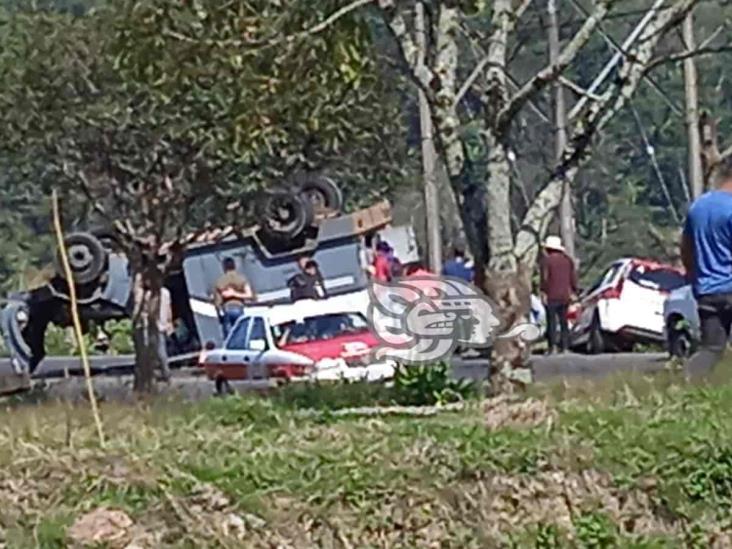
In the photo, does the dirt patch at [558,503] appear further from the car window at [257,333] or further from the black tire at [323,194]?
the black tire at [323,194]

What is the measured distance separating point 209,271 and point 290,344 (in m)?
9.09

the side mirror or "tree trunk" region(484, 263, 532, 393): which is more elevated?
"tree trunk" region(484, 263, 532, 393)

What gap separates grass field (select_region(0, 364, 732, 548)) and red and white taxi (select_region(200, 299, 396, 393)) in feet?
37.3

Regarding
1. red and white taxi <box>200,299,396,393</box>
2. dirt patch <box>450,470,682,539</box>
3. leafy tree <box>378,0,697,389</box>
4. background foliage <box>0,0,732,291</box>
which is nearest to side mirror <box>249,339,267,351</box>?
red and white taxi <box>200,299,396,393</box>

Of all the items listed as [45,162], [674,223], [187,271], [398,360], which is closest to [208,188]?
[45,162]

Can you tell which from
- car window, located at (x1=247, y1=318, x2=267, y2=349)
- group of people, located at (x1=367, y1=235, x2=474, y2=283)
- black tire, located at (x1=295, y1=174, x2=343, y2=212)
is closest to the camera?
car window, located at (x1=247, y1=318, x2=267, y2=349)

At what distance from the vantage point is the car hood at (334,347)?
21.9 metres

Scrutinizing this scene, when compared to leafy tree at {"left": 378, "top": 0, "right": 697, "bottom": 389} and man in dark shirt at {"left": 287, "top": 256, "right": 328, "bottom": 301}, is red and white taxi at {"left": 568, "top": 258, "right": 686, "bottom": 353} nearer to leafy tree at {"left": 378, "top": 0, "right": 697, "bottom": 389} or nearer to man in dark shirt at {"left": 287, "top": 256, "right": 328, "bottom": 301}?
man in dark shirt at {"left": 287, "top": 256, "right": 328, "bottom": 301}

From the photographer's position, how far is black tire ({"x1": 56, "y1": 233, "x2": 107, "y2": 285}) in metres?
28.5

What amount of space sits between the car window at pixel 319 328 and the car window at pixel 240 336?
1.73ft

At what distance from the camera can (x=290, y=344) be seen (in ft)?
76.9

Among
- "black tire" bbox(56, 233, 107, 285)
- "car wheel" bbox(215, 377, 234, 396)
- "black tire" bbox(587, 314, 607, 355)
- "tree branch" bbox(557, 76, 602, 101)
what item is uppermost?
"tree branch" bbox(557, 76, 602, 101)

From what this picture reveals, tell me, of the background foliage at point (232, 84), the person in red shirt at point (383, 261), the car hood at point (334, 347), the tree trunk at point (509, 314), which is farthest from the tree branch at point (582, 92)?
the person in red shirt at point (383, 261)

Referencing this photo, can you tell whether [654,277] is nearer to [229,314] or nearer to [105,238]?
[229,314]
